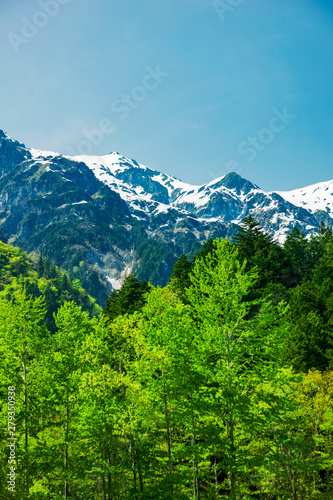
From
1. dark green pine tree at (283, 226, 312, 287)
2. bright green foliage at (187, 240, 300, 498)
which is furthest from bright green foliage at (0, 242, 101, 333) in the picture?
bright green foliage at (187, 240, 300, 498)

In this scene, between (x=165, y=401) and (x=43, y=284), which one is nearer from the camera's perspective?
(x=165, y=401)

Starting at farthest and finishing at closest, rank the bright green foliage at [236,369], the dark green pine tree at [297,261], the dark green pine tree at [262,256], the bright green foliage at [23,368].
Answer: the dark green pine tree at [297,261] < the dark green pine tree at [262,256] < the bright green foliage at [23,368] < the bright green foliage at [236,369]

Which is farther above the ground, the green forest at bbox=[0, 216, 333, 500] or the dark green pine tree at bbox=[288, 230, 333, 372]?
the dark green pine tree at bbox=[288, 230, 333, 372]

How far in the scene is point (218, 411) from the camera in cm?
1664

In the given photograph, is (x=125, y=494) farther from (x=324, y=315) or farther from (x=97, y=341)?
(x=324, y=315)

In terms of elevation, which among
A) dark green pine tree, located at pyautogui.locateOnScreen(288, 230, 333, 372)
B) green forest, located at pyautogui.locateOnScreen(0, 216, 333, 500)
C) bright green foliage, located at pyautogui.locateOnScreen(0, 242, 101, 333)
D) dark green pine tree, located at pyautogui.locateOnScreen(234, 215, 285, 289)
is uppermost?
bright green foliage, located at pyautogui.locateOnScreen(0, 242, 101, 333)

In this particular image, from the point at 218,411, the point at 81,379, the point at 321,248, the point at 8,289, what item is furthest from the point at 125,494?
the point at 8,289

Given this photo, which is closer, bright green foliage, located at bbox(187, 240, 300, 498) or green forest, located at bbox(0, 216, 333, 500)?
bright green foliage, located at bbox(187, 240, 300, 498)

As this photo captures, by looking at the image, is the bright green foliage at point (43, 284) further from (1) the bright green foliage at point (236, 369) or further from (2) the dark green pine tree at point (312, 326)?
(1) the bright green foliage at point (236, 369)

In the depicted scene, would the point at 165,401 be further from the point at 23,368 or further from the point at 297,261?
the point at 297,261

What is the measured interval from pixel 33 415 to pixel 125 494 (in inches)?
279

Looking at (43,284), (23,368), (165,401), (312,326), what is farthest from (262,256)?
(43,284)

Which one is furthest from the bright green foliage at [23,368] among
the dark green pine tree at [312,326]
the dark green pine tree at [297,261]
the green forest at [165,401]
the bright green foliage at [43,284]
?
the bright green foliage at [43,284]

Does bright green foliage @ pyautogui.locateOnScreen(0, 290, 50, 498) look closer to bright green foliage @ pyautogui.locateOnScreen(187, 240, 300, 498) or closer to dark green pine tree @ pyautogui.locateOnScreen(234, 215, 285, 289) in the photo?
bright green foliage @ pyautogui.locateOnScreen(187, 240, 300, 498)
